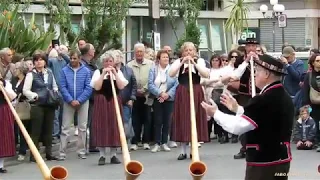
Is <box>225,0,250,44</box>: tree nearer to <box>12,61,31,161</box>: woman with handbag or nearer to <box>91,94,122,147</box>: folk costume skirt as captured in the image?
<box>12,61,31,161</box>: woman with handbag

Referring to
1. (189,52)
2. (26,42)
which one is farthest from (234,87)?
(26,42)

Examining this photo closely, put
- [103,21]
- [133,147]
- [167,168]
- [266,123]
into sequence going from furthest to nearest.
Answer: [103,21] → [133,147] → [167,168] → [266,123]

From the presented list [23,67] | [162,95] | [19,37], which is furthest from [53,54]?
[162,95]

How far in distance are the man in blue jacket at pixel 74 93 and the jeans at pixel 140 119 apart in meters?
1.22

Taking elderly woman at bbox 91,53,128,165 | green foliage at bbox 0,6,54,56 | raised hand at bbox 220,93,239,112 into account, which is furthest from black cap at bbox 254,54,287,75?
green foliage at bbox 0,6,54,56

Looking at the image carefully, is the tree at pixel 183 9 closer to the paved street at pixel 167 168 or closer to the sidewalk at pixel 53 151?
the sidewalk at pixel 53 151

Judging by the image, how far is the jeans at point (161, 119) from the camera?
11875 millimetres

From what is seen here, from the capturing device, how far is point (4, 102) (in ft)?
32.5

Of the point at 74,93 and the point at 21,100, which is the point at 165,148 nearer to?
the point at 74,93

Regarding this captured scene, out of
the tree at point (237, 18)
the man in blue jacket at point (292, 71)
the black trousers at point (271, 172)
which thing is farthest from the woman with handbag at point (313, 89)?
the tree at point (237, 18)

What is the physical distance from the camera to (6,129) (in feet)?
32.4

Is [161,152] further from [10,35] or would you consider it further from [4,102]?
[10,35]

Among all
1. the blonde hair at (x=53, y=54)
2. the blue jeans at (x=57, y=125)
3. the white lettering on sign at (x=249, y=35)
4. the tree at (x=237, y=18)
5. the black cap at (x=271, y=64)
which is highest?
the tree at (x=237, y=18)

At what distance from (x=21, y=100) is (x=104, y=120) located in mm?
1393
